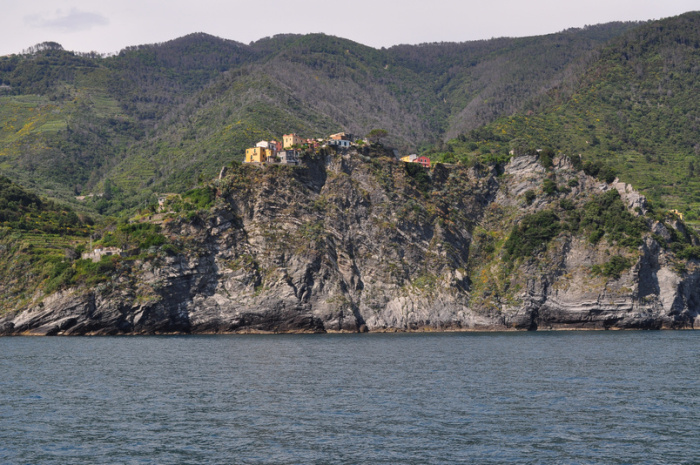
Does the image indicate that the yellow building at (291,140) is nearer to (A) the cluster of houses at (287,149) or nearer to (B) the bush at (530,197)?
(A) the cluster of houses at (287,149)

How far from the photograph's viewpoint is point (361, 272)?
363 feet

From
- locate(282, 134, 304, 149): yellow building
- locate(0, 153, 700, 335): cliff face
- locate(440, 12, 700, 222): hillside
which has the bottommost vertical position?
locate(0, 153, 700, 335): cliff face

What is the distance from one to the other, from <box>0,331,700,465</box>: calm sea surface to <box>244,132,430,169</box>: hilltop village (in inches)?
1881

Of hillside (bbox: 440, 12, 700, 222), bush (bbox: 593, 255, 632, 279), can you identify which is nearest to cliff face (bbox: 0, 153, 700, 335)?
bush (bbox: 593, 255, 632, 279)

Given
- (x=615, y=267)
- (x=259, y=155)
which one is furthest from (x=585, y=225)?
(x=259, y=155)

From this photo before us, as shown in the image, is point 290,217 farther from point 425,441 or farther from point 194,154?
point 425,441

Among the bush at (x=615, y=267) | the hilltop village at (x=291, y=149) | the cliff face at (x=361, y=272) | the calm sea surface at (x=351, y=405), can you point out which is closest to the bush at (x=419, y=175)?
the cliff face at (x=361, y=272)

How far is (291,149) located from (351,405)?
3195 inches

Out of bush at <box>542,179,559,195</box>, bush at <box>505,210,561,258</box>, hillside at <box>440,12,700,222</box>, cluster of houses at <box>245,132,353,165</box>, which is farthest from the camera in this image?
hillside at <box>440,12,700,222</box>

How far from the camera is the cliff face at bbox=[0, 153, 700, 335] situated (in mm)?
101875

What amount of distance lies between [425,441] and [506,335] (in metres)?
64.7

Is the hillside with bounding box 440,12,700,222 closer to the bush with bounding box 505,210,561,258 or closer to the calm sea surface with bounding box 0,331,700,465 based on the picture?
the bush with bounding box 505,210,561,258

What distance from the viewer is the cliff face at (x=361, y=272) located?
102 meters

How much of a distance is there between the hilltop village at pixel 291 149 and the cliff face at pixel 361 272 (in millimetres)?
3251
